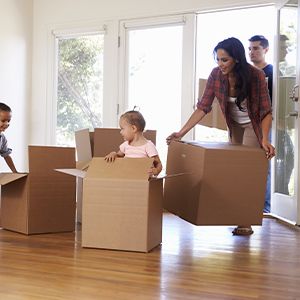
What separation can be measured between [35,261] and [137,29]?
2.76 meters

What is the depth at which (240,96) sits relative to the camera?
99.2 inches

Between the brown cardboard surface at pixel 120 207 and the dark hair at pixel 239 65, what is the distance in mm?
746

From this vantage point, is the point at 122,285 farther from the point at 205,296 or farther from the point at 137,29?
the point at 137,29

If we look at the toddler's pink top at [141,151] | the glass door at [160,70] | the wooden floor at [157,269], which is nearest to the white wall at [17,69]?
the glass door at [160,70]

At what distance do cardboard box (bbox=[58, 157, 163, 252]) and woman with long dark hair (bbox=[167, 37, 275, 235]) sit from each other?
54 cm

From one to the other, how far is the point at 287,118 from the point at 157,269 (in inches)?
77.0

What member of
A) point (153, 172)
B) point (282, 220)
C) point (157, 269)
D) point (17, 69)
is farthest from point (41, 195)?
point (17, 69)

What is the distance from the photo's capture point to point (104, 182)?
216 cm

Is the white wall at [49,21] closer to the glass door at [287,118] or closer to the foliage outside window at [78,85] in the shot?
the foliage outside window at [78,85]

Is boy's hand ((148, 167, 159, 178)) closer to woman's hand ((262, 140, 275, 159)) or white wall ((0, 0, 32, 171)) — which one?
woman's hand ((262, 140, 275, 159))

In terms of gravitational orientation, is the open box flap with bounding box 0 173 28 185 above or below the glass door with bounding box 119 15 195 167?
below

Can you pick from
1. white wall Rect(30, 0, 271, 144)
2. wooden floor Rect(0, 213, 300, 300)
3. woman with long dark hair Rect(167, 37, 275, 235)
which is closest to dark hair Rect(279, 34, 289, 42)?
woman with long dark hair Rect(167, 37, 275, 235)

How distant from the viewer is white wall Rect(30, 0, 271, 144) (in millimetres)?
4141

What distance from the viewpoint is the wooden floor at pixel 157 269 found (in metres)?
1.52
